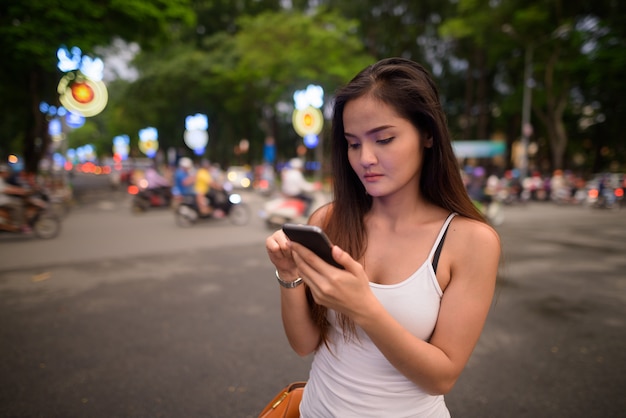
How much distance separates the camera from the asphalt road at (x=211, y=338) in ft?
8.56

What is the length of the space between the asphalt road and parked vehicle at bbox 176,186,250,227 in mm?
3273

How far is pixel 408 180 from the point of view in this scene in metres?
1.16

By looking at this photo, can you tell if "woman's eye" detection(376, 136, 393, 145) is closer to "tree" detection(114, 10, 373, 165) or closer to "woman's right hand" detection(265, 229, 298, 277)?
"woman's right hand" detection(265, 229, 298, 277)

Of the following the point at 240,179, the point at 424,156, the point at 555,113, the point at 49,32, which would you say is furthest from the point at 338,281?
the point at 240,179

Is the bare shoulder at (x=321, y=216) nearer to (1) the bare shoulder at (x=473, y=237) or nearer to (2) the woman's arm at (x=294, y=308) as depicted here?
(2) the woman's arm at (x=294, y=308)

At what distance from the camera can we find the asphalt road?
2.61m

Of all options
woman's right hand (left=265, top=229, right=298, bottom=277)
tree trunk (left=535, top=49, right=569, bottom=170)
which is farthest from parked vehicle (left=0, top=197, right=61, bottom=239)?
tree trunk (left=535, top=49, right=569, bottom=170)

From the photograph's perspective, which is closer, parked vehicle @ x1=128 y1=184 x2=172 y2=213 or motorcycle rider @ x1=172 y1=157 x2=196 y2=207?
motorcycle rider @ x1=172 y1=157 x2=196 y2=207

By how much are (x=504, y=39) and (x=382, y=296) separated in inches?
1061

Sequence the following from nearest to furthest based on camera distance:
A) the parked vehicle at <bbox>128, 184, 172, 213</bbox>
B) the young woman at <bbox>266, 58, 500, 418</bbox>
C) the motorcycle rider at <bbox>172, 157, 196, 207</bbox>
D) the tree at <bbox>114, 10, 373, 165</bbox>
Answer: the young woman at <bbox>266, 58, 500, 418</bbox>, the motorcycle rider at <bbox>172, 157, 196, 207</bbox>, the parked vehicle at <bbox>128, 184, 172, 213</bbox>, the tree at <bbox>114, 10, 373, 165</bbox>

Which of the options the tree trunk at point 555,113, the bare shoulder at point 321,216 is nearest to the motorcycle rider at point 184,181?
the bare shoulder at point 321,216

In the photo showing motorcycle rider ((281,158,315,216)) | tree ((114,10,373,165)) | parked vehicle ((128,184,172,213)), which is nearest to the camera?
motorcycle rider ((281,158,315,216))

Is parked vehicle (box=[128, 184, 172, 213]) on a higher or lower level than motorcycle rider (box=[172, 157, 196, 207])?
lower

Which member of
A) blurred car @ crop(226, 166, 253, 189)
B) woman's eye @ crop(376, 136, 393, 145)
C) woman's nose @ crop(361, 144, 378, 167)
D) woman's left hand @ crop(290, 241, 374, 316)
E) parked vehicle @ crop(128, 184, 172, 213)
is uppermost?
woman's eye @ crop(376, 136, 393, 145)
